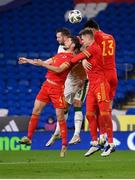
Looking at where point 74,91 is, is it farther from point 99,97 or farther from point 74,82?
point 99,97

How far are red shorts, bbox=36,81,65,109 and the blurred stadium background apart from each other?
24.0ft

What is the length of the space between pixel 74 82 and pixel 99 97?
63.5 inches

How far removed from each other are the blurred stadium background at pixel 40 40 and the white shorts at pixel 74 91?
652 cm

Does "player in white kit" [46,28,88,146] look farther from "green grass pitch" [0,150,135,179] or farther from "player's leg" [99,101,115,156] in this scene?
"player's leg" [99,101,115,156]

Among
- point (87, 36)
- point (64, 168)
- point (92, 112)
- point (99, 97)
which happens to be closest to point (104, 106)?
point (99, 97)

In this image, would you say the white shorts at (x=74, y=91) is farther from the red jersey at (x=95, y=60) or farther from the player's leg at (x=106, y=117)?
the player's leg at (x=106, y=117)

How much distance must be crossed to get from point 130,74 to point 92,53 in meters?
9.70

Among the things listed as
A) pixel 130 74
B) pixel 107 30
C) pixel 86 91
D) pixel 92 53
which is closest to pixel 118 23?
pixel 107 30

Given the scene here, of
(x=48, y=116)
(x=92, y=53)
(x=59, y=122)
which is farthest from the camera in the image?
(x=48, y=116)

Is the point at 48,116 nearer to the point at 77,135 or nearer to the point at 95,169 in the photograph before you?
the point at 77,135

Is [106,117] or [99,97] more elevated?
[99,97]

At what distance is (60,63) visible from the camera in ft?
38.2

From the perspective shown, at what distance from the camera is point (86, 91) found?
12.5 meters

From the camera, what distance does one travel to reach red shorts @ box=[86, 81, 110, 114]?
11.0 m
